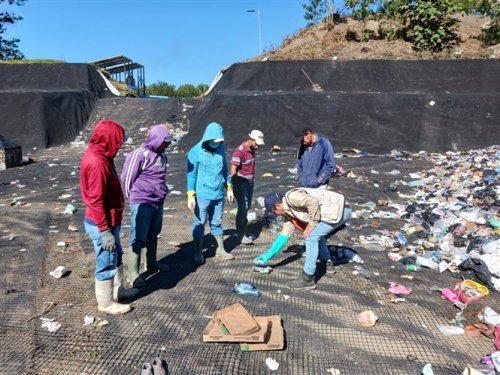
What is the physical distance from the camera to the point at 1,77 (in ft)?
57.3

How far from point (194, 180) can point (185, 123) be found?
34.8 ft

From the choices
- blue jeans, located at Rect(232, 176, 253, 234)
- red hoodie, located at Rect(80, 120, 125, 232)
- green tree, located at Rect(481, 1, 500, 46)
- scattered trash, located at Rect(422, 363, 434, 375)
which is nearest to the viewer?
scattered trash, located at Rect(422, 363, 434, 375)

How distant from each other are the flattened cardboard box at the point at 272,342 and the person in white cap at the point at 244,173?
6.90 feet

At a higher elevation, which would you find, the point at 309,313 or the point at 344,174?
the point at 344,174

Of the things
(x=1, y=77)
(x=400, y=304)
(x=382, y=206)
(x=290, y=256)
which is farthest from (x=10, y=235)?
(x=1, y=77)

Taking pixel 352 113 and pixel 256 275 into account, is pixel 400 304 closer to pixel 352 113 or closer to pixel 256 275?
pixel 256 275

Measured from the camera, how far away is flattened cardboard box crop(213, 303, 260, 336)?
293cm

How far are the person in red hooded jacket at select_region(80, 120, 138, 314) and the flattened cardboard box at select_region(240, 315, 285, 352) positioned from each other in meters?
1.10

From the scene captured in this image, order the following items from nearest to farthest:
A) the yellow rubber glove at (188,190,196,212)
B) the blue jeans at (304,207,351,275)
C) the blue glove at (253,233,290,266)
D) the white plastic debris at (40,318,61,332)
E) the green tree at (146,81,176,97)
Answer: the white plastic debris at (40,318,61,332) → the blue jeans at (304,207,351,275) → the blue glove at (253,233,290,266) → the yellow rubber glove at (188,190,196,212) → the green tree at (146,81,176,97)

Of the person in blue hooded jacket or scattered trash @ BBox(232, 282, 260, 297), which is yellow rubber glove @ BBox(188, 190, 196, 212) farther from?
scattered trash @ BBox(232, 282, 260, 297)

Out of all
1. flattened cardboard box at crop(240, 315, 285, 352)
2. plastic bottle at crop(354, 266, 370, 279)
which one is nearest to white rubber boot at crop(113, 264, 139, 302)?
flattened cardboard box at crop(240, 315, 285, 352)

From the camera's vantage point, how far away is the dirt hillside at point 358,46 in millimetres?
16703

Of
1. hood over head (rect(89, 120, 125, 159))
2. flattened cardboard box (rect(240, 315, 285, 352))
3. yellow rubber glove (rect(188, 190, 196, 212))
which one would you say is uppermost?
hood over head (rect(89, 120, 125, 159))

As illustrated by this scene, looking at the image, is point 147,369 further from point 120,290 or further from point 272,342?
point 120,290
